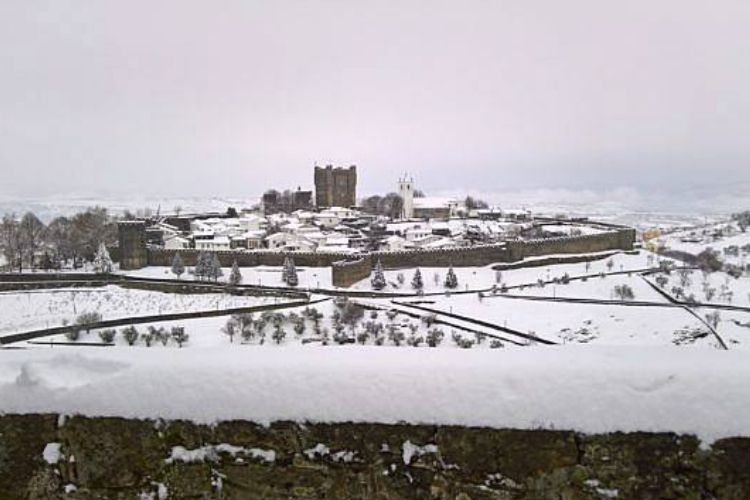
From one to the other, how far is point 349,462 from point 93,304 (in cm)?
1758

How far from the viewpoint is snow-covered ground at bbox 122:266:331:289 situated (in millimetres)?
20217

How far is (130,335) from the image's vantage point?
13609mm

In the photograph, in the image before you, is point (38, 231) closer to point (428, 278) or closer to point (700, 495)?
point (428, 278)

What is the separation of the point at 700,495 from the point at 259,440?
1.31 metres

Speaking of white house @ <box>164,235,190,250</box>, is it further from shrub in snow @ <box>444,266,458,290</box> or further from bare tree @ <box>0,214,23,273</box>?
shrub in snow @ <box>444,266,458,290</box>

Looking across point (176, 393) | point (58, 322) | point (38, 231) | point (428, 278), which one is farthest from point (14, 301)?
point (176, 393)

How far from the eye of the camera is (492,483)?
1817 mm

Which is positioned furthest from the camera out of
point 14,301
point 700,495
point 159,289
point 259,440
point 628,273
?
point 628,273

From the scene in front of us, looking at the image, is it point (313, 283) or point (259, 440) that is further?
point (313, 283)

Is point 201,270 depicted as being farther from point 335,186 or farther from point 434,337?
point 335,186

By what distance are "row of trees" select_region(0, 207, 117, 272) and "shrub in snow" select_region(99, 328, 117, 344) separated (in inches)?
397

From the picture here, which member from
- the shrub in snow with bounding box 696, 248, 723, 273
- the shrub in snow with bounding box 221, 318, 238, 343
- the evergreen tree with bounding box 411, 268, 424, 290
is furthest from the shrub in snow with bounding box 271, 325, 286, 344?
the shrub in snow with bounding box 696, 248, 723, 273

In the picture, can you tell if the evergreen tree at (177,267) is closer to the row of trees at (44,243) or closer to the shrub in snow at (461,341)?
the row of trees at (44,243)

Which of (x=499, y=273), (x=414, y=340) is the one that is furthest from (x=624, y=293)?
(x=414, y=340)
